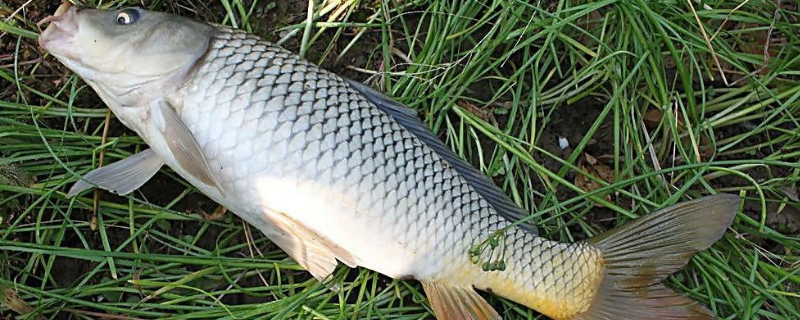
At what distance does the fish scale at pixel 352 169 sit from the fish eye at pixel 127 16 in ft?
0.78

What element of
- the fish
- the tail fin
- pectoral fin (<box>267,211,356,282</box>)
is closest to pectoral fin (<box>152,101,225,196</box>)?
the fish

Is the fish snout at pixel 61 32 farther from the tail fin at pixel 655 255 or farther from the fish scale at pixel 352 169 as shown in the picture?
the tail fin at pixel 655 255

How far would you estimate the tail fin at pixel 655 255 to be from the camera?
2131 millimetres

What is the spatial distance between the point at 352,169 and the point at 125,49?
74 cm

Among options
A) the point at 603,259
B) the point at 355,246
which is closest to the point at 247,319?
the point at 355,246

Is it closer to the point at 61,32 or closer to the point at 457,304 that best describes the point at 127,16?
the point at 61,32

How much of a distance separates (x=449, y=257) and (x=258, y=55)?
838 millimetres

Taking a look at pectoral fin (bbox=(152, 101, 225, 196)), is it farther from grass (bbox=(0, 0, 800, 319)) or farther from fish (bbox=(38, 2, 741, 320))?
grass (bbox=(0, 0, 800, 319))

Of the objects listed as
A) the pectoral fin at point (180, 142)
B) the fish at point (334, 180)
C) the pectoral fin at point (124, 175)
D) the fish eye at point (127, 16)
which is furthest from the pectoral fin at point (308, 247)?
the fish eye at point (127, 16)

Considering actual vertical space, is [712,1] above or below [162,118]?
above

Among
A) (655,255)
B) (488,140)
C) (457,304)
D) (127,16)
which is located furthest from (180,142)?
(655,255)

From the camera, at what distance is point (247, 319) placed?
7.64 ft

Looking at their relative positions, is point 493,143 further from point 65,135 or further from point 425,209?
point 65,135

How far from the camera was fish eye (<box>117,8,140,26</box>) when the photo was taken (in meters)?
2.04
